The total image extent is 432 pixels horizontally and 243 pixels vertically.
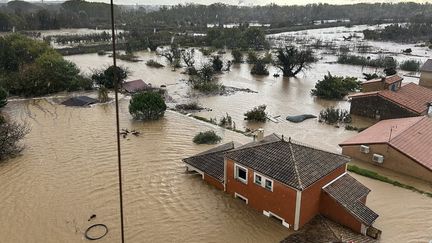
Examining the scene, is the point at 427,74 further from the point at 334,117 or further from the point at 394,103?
the point at 334,117

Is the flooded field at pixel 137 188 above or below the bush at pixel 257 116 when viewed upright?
below

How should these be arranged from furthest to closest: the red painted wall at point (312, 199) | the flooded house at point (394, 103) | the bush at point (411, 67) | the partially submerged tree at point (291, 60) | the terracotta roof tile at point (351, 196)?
1. the bush at point (411, 67)
2. the partially submerged tree at point (291, 60)
3. the flooded house at point (394, 103)
4. the terracotta roof tile at point (351, 196)
5. the red painted wall at point (312, 199)

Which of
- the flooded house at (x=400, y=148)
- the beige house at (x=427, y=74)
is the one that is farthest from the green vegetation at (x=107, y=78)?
the beige house at (x=427, y=74)

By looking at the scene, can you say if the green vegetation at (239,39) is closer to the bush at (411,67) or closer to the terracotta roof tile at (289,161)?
the bush at (411,67)

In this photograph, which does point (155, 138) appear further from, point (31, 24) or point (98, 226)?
point (31, 24)

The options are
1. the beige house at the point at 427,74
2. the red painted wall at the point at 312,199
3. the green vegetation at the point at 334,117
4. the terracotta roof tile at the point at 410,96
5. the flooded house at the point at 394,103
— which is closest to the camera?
the red painted wall at the point at 312,199

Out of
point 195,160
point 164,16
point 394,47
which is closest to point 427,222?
point 195,160
